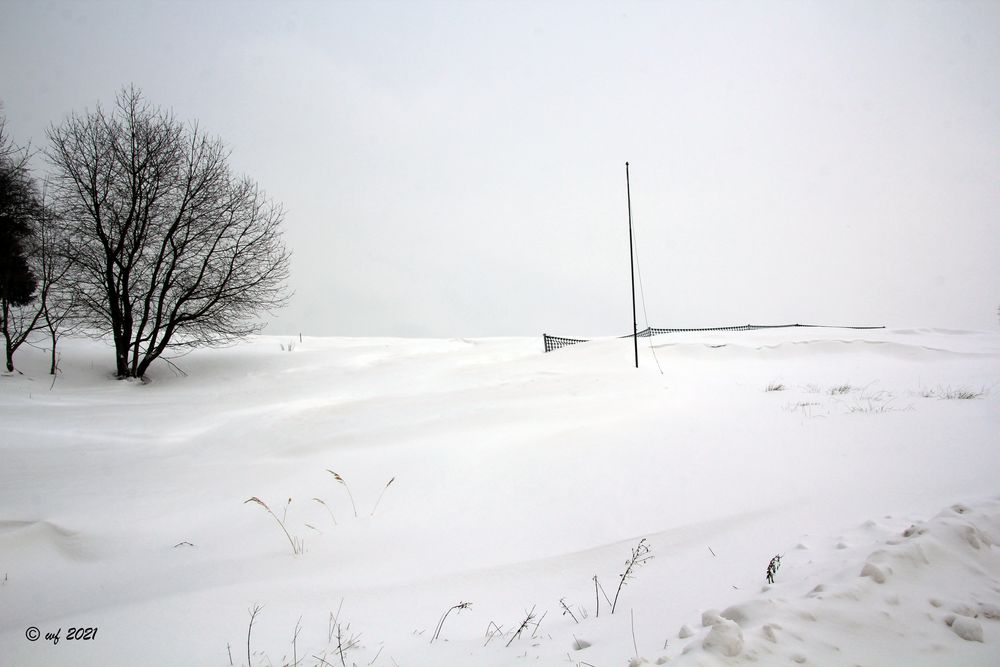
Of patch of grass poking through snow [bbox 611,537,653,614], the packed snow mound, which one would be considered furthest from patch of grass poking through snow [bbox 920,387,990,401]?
patch of grass poking through snow [bbox 611,537,653,614]

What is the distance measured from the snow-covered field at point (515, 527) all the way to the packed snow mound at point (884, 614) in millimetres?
11

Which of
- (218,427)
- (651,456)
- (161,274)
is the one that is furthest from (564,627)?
(161,274)

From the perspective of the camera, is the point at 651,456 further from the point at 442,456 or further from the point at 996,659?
the point at 996,659

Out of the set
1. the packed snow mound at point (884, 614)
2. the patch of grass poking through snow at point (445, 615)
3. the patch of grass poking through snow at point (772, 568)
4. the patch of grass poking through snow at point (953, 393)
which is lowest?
the patch of grass poking through snow at point (445, 615)

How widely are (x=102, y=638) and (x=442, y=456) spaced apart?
126 inches

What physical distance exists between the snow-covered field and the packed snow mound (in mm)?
11

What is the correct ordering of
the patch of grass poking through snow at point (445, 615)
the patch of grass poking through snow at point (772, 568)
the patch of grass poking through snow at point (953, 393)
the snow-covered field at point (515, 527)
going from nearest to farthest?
the snow-covered field at point (515, 527) → the patch of grass poking through snow at point (445, 615) → the patch of grass poking through snow at point (772, 568) → the patch of grass poking through snow at point (953, 393)

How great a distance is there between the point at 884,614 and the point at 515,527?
2.37 m

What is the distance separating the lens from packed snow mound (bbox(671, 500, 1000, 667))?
1.84 metres

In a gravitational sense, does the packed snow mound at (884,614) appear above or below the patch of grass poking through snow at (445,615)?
above

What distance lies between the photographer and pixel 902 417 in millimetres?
5707

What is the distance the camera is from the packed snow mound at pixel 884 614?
1.84m

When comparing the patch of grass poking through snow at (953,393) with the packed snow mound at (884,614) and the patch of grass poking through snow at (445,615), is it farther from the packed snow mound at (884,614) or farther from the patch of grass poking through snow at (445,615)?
the patch of grass poking through snow at (445,615)

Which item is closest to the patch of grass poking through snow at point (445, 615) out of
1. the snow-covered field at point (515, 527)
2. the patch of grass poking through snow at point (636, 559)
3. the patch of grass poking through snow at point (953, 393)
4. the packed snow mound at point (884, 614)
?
the snow-covered field at point (515, 527)
